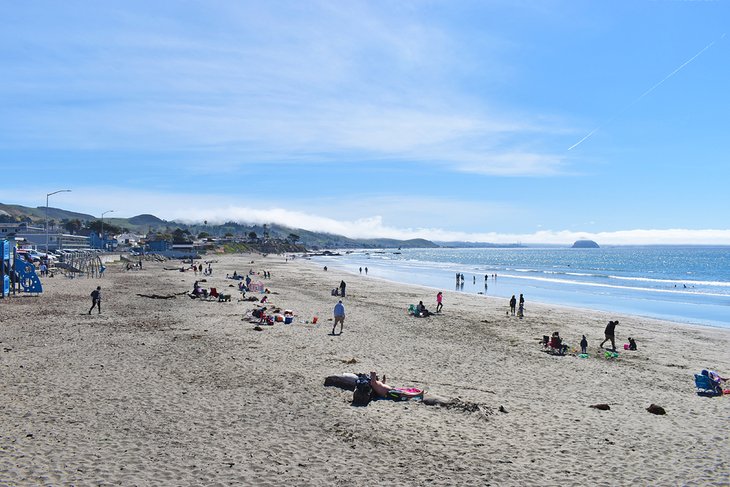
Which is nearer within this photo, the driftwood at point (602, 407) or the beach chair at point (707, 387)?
the driftwood at point (602, 407)

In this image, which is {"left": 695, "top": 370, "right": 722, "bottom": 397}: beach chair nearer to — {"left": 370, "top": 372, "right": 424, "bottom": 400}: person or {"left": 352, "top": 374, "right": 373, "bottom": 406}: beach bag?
{"left": 370, "top": 372, "right": 424, "bottom": 400}: person

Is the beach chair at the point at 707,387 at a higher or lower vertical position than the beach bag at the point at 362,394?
lower

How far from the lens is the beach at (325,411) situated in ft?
25.6

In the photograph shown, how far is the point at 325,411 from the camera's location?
34.4 feet

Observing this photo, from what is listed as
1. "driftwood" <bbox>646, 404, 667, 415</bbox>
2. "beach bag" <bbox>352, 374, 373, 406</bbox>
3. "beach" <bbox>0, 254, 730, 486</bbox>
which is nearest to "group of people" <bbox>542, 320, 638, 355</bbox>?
"beach" <bbox>0, 254, 730, 486</bbox>

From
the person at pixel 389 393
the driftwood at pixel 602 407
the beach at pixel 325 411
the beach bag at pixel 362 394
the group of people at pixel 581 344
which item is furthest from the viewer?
the group of people at pixel 581 344

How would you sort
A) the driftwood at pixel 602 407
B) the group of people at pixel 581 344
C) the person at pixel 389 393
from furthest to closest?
the group of people at pixel 581 344, the driftwood at pixel 602 407, the person at pixel 389 393

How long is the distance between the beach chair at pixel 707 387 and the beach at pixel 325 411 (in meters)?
0.28

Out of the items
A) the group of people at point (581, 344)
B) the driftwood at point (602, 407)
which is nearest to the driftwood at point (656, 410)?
the driftwood at point (602, 407)

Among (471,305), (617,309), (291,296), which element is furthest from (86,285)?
(617,309)

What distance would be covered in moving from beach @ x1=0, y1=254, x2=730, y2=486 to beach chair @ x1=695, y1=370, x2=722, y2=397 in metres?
0.28

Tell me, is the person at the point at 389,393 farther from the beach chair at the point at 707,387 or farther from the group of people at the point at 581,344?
the group of people at the point at 581,344

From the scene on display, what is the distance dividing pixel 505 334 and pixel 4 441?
753 inches

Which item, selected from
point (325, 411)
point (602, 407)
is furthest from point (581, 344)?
point (325, 411)
